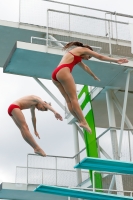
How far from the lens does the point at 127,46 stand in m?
22.9

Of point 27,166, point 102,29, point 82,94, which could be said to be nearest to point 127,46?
point 102,29

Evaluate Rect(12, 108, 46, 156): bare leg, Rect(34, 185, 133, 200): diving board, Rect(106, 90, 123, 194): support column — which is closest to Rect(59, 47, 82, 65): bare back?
Rect(12, 108, 46, 156): bare leg

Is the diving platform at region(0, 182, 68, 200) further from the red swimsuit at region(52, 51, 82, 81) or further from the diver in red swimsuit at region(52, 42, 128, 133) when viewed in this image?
the red swimsuit at region(52, 51, 82, 81)

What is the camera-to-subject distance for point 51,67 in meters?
21.3

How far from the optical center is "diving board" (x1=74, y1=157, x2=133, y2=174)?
1214 cm

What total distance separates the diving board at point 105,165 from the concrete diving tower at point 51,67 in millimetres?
8019

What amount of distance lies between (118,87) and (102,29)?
270 cm

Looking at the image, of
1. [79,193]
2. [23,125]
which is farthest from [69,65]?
[79,193]

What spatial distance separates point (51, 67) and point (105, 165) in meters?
9.05

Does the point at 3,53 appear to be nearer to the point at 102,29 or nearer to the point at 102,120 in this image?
the point at 102,29

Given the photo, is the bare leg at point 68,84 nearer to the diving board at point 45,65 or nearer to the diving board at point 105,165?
the diving board at point 105,165

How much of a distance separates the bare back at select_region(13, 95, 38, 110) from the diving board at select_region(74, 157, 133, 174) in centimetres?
190

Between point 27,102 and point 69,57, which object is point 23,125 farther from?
point 69,57

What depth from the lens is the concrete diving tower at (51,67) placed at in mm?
20247
